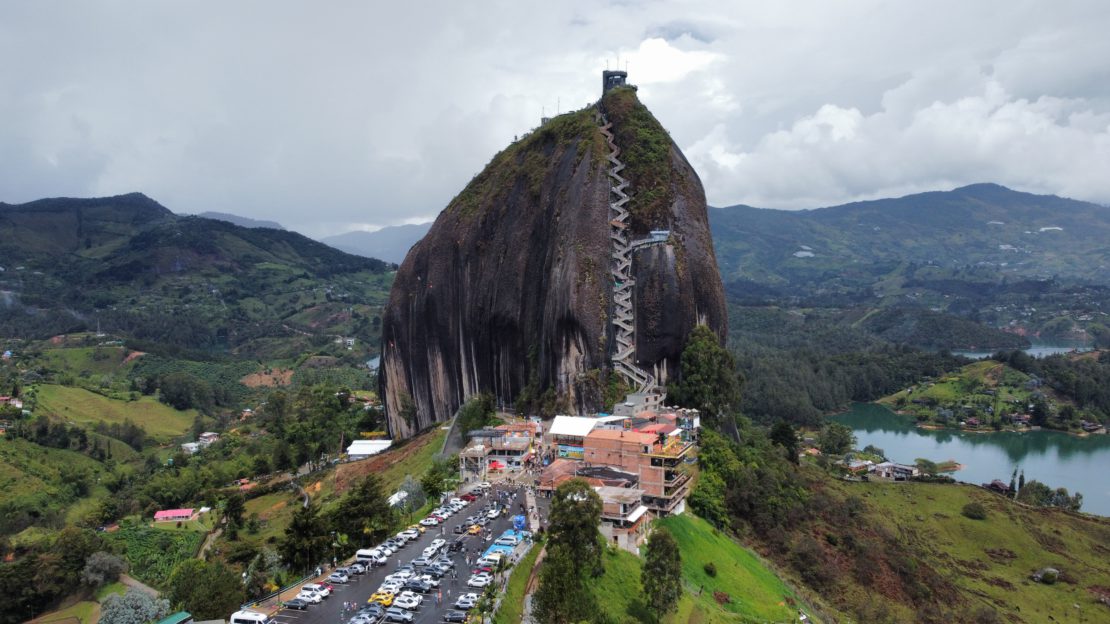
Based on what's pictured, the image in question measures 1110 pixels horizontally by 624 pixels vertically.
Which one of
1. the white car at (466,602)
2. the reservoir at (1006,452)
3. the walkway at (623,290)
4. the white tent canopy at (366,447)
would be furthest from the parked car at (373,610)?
the reservoir at (1006,452)

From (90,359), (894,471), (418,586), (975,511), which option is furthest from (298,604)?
(90,359)

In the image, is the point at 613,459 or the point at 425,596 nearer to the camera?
the point at 425,596

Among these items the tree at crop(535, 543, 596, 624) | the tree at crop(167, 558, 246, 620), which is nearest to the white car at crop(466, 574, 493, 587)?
the tree at crop(535, 543, 596, 624)

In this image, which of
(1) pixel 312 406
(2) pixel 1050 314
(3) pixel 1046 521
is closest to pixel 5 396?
(1) pixel 312 406

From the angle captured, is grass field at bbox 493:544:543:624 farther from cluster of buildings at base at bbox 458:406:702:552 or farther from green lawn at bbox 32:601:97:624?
green lawn at bbox 32:601:97:624

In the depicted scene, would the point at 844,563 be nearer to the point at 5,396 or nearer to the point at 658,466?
the point at 658,466

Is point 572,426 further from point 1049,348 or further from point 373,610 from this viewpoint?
point 1049,348
